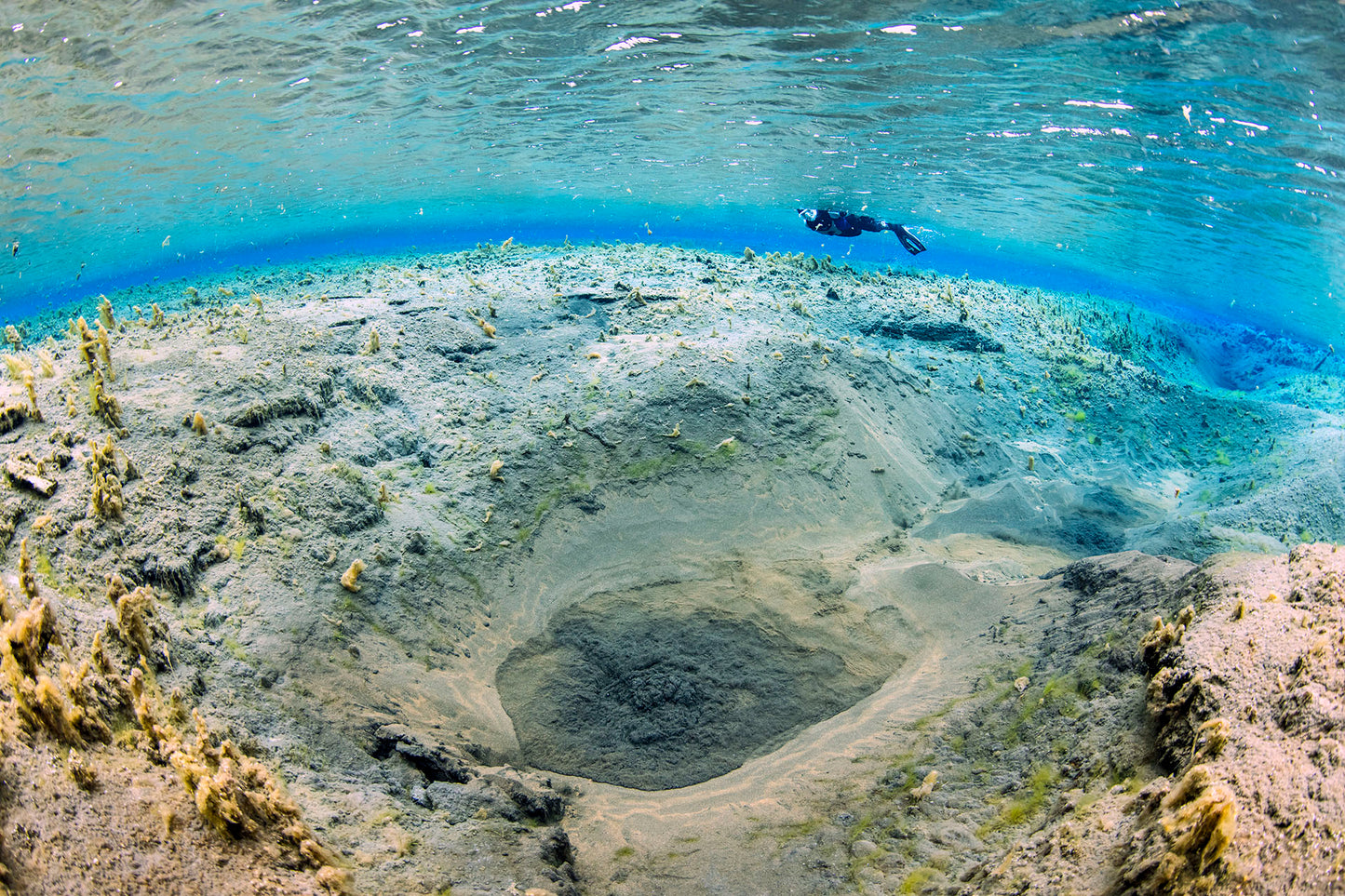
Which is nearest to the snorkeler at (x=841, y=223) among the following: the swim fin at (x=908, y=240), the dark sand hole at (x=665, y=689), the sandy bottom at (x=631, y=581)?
the swim fin at (x=908, y=240)

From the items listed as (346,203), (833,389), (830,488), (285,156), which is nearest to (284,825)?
(830,488)

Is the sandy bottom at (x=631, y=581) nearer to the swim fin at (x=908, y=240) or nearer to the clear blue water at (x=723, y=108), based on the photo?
the swim fin at (x=908, y=240)

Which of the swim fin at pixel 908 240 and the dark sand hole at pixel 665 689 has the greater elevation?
the swim fin at pixel 908 240

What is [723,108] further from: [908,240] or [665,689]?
[665,689]

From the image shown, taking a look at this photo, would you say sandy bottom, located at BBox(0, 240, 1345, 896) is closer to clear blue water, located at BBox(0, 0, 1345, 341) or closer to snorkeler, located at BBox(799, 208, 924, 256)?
snorkeler, located at BBox(799, 208, 924, 256)

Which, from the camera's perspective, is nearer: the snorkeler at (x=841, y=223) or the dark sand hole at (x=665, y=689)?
the dark sand hole at (x=665, y=689)
